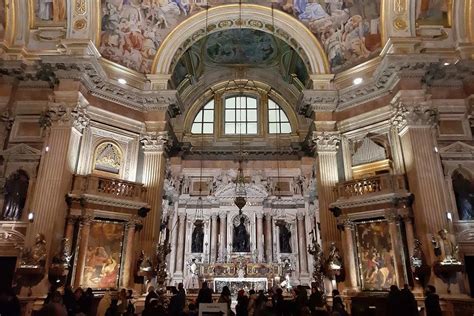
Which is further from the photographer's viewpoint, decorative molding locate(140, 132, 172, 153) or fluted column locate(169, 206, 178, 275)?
fluted column locate(169, 206, 178, 275)

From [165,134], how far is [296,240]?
9.45 m

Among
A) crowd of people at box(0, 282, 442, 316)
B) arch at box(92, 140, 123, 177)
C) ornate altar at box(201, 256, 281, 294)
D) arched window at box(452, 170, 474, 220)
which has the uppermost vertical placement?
arch at box(92, 140, 123, 177)

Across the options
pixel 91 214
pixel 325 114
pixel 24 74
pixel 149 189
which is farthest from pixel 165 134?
pixel 325 114

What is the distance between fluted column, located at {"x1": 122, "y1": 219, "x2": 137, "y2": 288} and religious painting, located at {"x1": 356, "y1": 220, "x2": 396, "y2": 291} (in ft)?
26.7

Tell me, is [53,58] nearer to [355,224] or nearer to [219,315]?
[219,315]

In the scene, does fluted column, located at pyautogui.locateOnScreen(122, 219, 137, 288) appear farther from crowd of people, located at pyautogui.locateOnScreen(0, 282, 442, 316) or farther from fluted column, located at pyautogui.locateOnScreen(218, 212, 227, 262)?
fluted column, located at pyautogui.locateOnScreen(218, 212, 227, 262)

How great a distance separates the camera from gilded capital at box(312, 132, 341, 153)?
15.5m

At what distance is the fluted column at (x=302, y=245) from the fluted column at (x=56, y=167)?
12.1 meters

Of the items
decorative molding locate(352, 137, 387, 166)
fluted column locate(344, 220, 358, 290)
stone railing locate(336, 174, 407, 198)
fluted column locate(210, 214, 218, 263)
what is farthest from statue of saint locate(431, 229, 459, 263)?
fluted column locate(210, 214, 218, 263)

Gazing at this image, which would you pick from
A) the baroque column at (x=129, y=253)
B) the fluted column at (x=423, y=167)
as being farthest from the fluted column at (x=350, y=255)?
the baroque column at (x=129, y=253)

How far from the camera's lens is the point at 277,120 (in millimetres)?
23531

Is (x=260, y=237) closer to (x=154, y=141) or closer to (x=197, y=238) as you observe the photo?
(x=197, y=238)

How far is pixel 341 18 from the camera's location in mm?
Answer: 16297

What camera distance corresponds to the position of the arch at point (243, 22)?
1670cm
